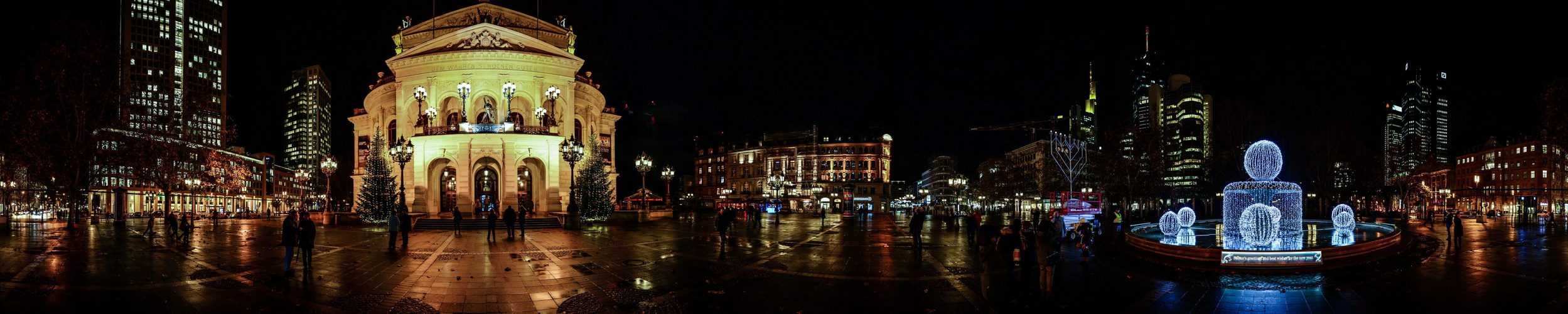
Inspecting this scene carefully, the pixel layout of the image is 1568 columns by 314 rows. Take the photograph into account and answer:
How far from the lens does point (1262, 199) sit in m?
21.1

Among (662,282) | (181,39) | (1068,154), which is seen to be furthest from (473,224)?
(181,39)

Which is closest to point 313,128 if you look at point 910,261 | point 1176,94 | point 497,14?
point 497,14

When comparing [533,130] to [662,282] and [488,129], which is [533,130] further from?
[662,282]

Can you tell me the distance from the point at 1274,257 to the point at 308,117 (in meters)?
218

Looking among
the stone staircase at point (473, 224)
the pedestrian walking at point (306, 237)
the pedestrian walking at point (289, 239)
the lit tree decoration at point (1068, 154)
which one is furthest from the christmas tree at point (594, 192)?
the lit tree decoration at point (1068, 154)

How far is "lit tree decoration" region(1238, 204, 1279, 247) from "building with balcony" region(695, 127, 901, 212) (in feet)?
250

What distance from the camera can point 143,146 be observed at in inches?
991

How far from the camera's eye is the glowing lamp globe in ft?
69.5

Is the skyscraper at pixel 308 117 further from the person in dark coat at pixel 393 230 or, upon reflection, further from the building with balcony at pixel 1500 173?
the building with balcony at pixel 1500 173

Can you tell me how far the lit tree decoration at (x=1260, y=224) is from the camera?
19.3 m

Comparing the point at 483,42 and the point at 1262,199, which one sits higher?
the point at 483,42

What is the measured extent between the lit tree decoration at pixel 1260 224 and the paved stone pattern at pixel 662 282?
356 centimetres

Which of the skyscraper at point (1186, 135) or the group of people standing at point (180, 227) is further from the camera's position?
the skyscraper at point (1186, 135)

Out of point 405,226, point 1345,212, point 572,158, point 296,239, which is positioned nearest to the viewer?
point 296,239
